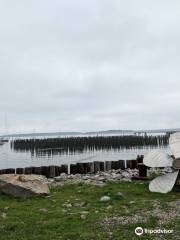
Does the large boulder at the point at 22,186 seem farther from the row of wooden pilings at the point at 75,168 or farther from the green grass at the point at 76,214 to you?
the row of wooden pilings at the point at 75,168

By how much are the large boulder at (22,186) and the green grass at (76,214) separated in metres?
0.35

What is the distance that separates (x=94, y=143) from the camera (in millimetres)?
82562

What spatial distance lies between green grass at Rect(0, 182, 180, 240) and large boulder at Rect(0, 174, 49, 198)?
35 cm

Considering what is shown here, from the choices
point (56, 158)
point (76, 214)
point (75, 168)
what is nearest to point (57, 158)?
point (56, 158)

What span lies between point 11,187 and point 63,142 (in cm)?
7003

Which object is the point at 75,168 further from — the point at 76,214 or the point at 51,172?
the point at 76,214

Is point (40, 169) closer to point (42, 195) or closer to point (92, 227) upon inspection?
point (42, 195)

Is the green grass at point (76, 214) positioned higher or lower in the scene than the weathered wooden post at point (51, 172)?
higher

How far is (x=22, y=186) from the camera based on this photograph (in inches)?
574

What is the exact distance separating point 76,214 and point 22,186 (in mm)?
4062

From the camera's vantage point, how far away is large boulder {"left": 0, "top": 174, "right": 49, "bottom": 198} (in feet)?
47.6

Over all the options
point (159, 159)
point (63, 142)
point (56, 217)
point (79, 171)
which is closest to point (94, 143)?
point (63, 142)

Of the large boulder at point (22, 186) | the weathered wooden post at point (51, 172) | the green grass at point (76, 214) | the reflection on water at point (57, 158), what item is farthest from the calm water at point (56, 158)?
the green grass at point (76, 214)

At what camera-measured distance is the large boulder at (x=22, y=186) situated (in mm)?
14516
